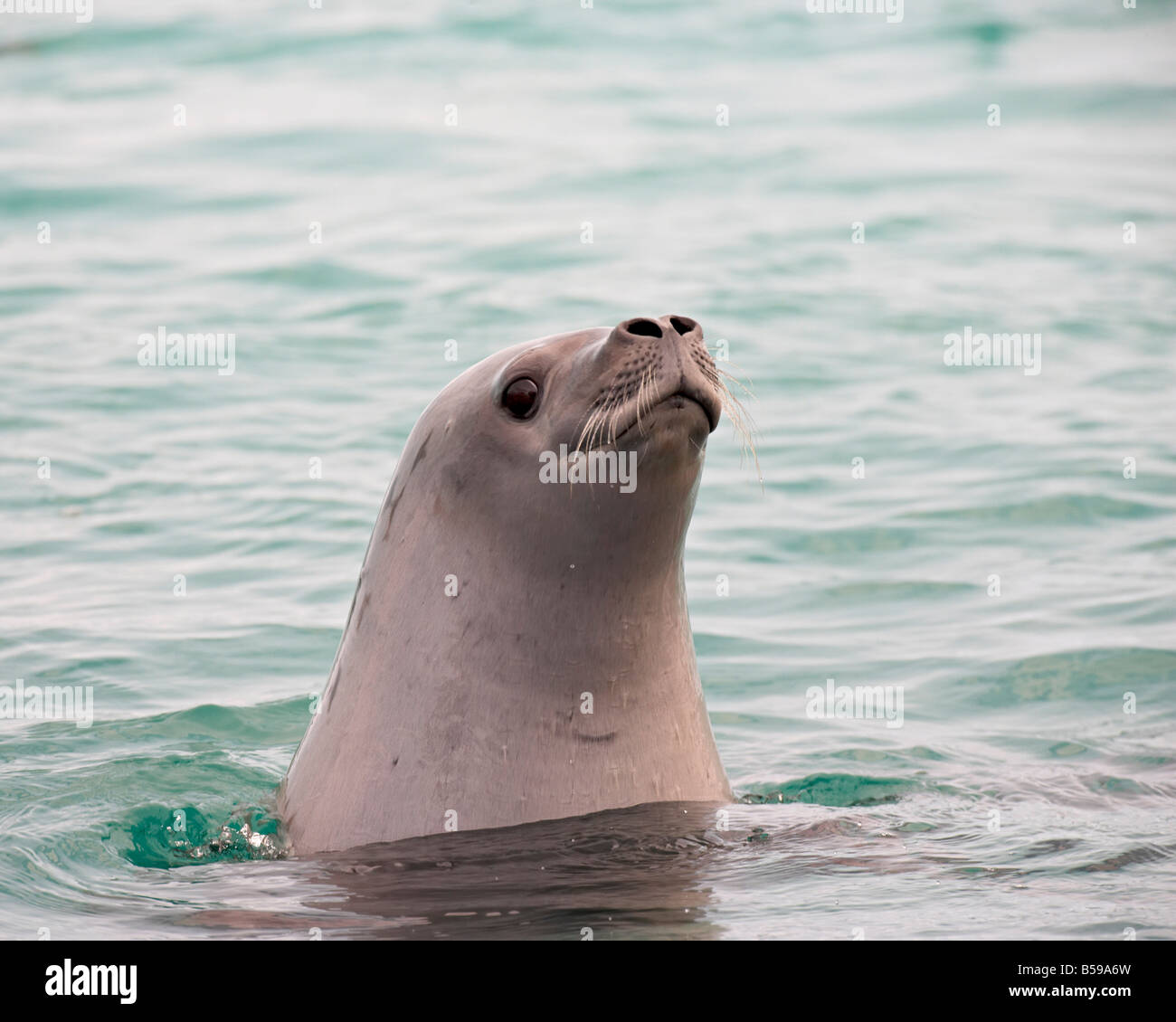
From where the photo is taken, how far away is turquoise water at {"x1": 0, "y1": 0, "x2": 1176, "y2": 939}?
4609mm

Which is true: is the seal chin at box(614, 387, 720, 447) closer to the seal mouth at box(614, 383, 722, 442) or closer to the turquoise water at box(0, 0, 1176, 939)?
the seal mouth at box(614, 383, 722, 442)

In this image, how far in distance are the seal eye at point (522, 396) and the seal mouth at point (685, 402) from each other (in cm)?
32

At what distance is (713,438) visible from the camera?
38.8 feet

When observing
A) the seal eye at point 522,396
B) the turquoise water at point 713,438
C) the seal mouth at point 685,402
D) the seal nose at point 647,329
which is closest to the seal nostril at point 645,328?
the seal nose at point 647,329

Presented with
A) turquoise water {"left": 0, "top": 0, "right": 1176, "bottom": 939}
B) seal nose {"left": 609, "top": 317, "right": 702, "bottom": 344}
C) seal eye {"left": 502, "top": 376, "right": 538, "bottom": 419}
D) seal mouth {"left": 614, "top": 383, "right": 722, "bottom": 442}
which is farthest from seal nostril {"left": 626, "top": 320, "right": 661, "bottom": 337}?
turquoise water {"left": 0, "top": 0, "right": 1176, "bottom": 939}

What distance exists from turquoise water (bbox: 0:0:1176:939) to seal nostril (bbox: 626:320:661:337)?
127cm

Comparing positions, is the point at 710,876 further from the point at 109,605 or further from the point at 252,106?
the point at 252,106

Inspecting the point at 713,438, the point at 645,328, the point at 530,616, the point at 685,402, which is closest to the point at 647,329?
the point at 645,328

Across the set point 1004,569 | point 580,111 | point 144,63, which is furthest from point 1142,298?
point 144,63

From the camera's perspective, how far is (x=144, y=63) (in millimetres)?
20375

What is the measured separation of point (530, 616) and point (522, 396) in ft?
1.89

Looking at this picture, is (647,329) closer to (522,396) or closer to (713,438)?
(522,396)

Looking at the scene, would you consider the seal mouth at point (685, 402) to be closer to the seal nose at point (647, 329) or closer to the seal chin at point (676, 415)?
the seal chin at point (676, 415)
